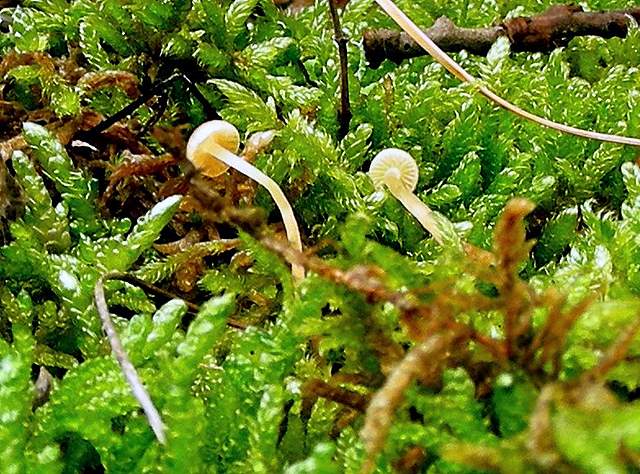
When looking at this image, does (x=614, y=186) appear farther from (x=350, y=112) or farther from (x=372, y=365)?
(x=372, y=365)

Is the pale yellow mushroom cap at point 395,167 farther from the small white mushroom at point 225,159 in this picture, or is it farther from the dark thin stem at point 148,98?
the dark thin stem at point 148,98

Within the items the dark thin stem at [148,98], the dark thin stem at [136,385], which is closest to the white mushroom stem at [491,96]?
the dark thin stem at [148,98]

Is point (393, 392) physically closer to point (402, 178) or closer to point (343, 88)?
point (402, 178)

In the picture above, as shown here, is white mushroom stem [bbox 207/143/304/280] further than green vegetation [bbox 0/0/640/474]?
Yes

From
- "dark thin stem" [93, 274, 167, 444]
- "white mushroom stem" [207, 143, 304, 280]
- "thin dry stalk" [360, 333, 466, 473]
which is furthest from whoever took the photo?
"white mushroom stem" [207, 143, 304, 280]

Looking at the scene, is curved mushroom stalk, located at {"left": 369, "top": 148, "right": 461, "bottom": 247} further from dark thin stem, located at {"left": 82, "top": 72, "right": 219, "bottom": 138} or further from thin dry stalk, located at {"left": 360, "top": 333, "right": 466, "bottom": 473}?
thin dry stalk, located at {"left": 360, "top": 333, "right": 466, "bottom": 473}

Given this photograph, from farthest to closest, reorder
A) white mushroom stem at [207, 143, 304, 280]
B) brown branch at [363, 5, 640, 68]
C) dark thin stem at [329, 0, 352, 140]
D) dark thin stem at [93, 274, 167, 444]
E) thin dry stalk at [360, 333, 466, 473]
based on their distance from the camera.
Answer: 1. brown branch at [363, 5, 640, 68]
2. dark thin stem at [329, 0, 352, 140]
3. white mushroom stem at [207, 143, 304, 280]
4. dark thin stem at [93, 274, 167, 444]
5. thin dry stalk at [360, 333, 466, 473]

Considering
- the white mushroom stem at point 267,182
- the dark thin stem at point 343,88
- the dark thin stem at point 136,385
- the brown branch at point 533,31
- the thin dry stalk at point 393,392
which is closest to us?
the thin dry stalk at point 393,392

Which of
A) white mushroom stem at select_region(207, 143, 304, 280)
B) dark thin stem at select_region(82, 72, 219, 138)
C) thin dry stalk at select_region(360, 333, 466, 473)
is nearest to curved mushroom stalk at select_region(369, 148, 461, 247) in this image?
white mushroom stem at select_region(207, 143, 304, 280)
